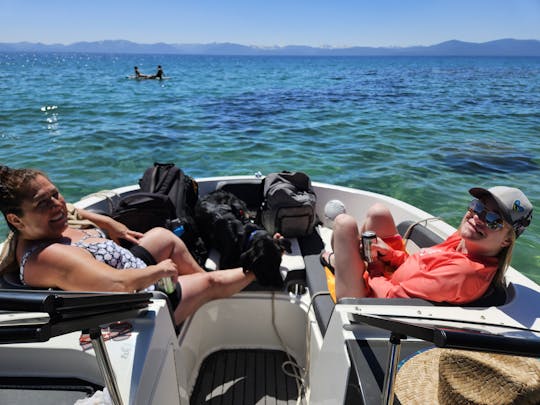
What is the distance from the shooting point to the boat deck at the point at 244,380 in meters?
2.12

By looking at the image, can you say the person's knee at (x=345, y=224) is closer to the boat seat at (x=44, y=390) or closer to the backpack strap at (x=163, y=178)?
the boat seat at (x=44, y=390)

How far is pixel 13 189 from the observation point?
161cm

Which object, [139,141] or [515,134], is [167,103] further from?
[515,134]

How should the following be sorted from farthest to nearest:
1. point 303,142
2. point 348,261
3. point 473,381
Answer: point 303,142, point 348,261, point 473,381

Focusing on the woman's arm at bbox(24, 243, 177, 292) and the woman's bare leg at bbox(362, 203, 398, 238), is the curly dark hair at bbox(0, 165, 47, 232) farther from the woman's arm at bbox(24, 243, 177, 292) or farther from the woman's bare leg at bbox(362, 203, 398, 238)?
the woman's bare leg at bbox(362, 203, 398, 238)

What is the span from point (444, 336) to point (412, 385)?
0.59 metres

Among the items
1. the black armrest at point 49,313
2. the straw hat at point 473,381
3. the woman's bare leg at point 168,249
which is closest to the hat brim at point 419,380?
the straw hat at point 473,381

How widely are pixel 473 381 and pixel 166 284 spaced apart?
138 centimetres

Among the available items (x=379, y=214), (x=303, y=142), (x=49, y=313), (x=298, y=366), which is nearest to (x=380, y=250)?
(x=379, y=214)

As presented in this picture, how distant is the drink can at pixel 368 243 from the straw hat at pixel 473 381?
864 millimetres

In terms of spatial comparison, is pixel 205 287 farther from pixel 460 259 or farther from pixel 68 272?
pixel 460 259

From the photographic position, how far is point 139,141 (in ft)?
31.5

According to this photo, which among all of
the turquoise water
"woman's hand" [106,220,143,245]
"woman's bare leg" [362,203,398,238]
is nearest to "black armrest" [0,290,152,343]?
"woman's hand" [106,220,143,245]

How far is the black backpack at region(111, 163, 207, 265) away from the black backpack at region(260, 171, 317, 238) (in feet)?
1.86
